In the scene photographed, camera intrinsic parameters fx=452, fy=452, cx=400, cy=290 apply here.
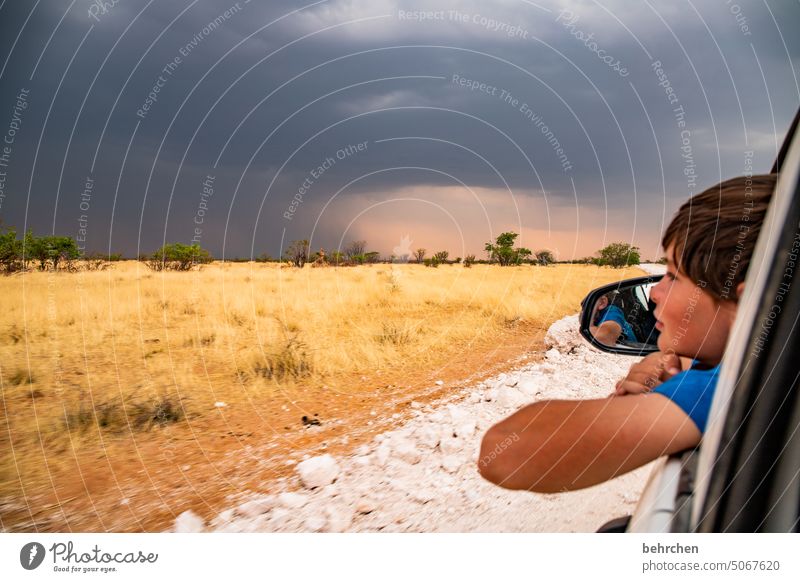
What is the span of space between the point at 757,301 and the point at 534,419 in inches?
23.8

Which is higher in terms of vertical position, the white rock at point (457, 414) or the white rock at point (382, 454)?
the white rock at point (457, 414)

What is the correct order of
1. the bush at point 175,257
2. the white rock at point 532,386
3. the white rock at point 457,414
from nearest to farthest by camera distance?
the white rock at point 457,414
the white rock at point 532,386
the bush at point 175,257

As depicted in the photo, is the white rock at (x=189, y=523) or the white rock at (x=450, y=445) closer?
the white rock at (x=189, y=523)

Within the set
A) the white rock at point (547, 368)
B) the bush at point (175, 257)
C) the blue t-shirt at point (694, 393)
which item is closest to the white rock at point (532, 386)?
the white rock at point (547, 368)

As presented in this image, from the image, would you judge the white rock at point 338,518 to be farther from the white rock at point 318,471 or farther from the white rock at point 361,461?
the white rock at point 361,461

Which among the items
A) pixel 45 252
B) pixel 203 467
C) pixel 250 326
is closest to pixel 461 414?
pixel 203 467

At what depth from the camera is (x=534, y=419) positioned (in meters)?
1.12

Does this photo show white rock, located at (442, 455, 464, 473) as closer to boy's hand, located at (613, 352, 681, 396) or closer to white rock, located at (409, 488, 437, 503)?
white rock, located at (409, 488, 437, 503)

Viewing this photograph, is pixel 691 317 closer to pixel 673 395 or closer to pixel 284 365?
pixel 673 395

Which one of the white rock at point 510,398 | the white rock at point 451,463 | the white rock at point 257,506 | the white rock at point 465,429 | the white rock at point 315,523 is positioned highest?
the white rock at point 510,398

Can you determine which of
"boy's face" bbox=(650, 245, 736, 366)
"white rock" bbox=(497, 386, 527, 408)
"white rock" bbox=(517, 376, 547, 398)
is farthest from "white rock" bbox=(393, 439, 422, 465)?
"boy's face" bbox=(650, 245, 736, 366)

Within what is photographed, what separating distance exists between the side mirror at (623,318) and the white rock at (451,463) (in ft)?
4.84

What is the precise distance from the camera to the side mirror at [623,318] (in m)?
2.38
